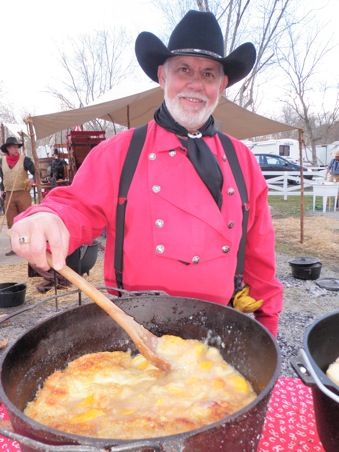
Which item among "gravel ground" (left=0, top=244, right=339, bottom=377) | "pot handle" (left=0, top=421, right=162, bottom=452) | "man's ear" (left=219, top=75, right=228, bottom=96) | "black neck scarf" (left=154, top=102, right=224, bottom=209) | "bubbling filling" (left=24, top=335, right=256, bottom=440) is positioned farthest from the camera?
"gravel ground" (left=0, top=244, right=339, bottom=377)

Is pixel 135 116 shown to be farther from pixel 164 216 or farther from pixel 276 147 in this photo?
pixel 276 147

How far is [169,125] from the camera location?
1872 mm

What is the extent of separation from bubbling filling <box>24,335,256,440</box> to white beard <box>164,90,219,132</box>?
1089 mm

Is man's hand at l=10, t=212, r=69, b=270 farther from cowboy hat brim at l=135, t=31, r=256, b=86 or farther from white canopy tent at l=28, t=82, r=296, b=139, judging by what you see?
white canopy tent at l=28, t=82, r=296, b=139

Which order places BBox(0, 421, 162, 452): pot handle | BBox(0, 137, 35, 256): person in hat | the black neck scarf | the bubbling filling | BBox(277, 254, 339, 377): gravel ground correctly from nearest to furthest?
1. BBox(0, 421, 162, 452): pot handle
2. the bubbling filling
3. the black neck scarf
4. BBox(277, 254, 339, 377): gravel ground
5. BBox(0, 137, 35, 256): person in hat

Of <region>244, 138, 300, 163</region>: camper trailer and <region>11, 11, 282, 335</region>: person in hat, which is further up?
<region>244, 138, 300, 163</region>: camper trailer

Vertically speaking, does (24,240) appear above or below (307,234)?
above

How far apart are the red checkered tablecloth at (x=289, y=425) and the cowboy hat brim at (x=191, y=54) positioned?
1.52m

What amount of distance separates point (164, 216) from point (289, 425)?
36.7 inches

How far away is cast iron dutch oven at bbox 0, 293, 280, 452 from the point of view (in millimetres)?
662

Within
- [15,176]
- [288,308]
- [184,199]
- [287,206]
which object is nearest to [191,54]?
[184,199]

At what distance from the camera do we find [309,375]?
811mm

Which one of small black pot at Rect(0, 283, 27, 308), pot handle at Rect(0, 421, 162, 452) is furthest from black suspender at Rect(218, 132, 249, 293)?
small black pot at Rect(0, 283, 27, 308)

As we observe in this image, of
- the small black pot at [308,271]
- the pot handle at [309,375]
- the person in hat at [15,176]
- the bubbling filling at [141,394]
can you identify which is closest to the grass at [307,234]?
the small black pot at [308,271]
